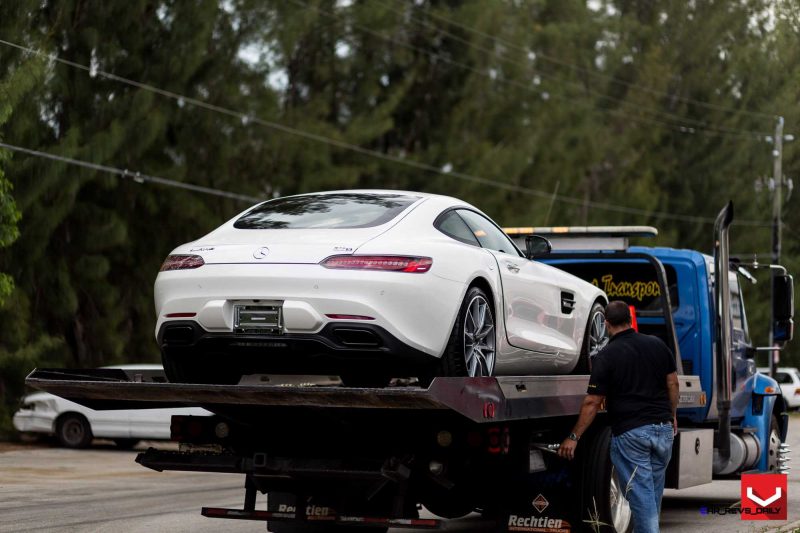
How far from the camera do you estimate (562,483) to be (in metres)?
9.57

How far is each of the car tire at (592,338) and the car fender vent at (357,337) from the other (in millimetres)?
3104

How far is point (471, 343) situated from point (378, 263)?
870mm

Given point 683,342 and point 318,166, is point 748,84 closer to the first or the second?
point 318,166

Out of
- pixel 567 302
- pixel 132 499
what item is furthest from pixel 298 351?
pixel 132 499

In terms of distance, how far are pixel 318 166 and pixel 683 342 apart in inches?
810

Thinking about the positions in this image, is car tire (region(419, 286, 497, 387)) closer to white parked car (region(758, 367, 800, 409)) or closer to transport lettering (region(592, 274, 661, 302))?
transport lettering (region(592, 274, 661, 302))

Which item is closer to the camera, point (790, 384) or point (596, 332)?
point (596, 332)

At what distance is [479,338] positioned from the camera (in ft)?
28.5

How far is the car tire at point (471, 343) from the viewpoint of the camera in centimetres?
829

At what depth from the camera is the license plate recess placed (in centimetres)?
807

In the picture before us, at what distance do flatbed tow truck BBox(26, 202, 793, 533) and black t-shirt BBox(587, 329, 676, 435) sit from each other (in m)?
0.42

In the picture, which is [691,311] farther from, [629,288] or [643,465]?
[643,465]

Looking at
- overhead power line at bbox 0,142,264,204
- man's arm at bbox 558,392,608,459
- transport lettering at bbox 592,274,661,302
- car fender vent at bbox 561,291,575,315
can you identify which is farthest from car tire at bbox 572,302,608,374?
overhead power line at bbox 0,142,264,204

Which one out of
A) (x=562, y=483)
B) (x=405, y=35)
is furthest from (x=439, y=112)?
(x=562, y=483)
